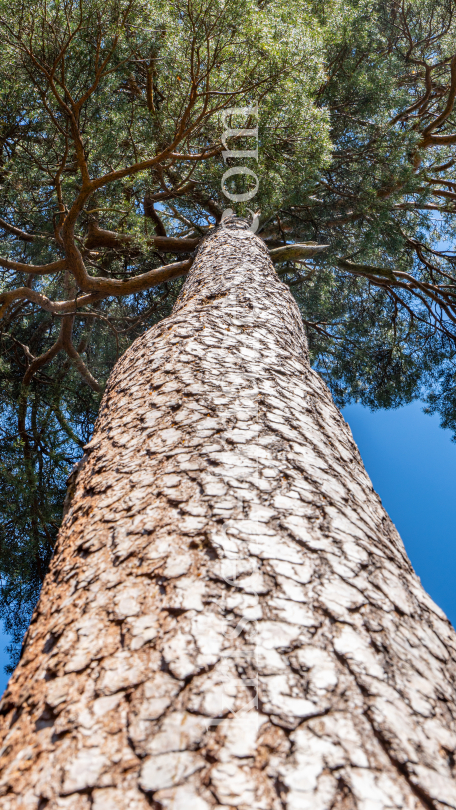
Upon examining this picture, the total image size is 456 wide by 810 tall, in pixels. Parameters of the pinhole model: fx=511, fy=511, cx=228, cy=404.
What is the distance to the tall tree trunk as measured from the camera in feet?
2.10

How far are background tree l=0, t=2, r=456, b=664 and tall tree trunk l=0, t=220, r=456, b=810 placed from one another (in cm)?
278

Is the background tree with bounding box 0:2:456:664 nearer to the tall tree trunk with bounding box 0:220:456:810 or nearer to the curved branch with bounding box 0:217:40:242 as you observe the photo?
the curved branch with bounding box 0:217:40:242

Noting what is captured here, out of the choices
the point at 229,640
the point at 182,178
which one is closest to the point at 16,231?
the point at 182,178

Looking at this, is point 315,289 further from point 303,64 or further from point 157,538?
point 157,538

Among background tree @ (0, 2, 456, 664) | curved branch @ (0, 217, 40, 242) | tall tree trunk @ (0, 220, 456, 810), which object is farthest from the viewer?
curved branch @ (0, 217, 40, 242)

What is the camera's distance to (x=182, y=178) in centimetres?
558

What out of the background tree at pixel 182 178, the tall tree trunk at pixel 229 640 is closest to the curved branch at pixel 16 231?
the background tree at pixel 182 178

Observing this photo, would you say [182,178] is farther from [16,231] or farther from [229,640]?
[229,640]

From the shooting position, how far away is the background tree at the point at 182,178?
406cm

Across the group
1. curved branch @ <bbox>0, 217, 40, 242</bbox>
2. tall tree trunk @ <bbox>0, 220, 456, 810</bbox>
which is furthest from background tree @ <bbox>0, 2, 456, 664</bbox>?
tall tree trunk @ <bbox>0, 220, 456, 810</bbox>

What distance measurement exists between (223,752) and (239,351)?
4.32 ft

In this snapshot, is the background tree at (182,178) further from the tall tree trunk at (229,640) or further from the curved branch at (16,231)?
the tall tree trunk at (229,640)

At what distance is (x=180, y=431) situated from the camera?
137cm

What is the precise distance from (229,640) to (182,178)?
18.3ft
